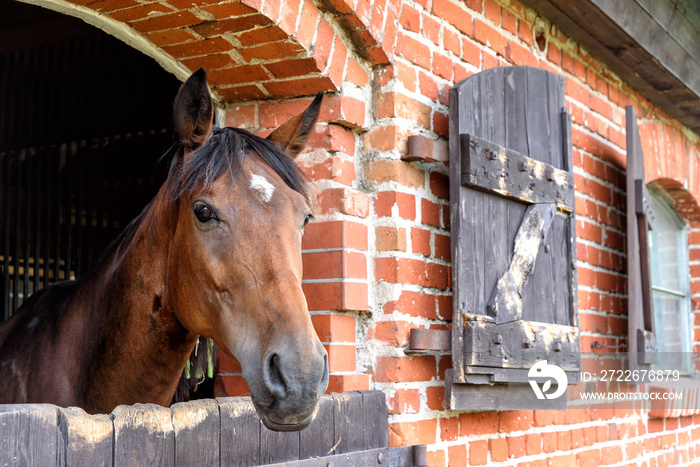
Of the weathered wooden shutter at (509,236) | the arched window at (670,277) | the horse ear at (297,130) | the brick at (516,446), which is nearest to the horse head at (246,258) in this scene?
the horse ear at (297,130)

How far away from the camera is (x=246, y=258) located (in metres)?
1.88

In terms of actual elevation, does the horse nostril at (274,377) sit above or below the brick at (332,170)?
below

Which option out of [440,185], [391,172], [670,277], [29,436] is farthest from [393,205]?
[670,277]

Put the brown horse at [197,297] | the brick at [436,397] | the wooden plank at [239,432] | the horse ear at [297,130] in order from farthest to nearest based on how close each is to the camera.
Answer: the brick at [436,397] → the horse ear at [297,130] → the wooden plank at [239,432] → the brown horse at [197,297]

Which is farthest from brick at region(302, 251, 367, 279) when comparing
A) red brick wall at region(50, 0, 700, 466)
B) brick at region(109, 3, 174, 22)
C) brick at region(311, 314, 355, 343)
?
brick at region(109, 3, 174, 22)

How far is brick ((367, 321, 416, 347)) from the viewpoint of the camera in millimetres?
2709

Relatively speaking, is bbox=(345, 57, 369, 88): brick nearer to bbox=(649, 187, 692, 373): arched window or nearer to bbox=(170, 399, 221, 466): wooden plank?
bbox=(170, 399, 221, 466): wooden plank

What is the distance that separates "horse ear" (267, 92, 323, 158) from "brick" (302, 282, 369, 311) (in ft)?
1.78

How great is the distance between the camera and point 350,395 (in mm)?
2416

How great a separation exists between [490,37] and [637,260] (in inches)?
65.8

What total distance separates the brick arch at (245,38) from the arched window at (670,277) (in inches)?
155

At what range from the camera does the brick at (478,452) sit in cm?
300

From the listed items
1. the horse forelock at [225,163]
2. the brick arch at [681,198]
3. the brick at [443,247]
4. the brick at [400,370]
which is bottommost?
the brick at [400,370]

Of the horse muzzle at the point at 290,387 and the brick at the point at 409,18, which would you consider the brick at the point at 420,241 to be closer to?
the brick at the point at 409,18
